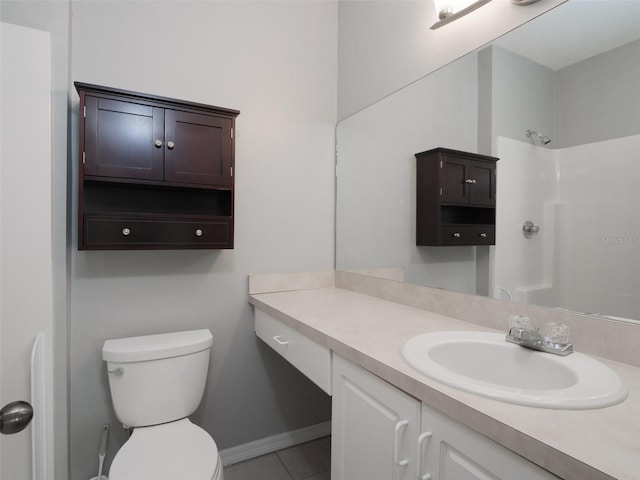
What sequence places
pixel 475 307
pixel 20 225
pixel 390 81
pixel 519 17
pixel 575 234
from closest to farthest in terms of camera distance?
pixel 20 225
pixel 575 234
pixel 519 17
pixel 475 307
pixel 390 81

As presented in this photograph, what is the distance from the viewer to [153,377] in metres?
1.39

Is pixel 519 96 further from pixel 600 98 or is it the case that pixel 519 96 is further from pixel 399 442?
pixel 399 442

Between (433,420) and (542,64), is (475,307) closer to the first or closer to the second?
(433,420)

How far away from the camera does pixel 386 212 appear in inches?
69.2

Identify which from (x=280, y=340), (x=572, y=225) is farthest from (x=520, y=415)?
(x=280, y=340)

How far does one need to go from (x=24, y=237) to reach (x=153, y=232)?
0.72 meters

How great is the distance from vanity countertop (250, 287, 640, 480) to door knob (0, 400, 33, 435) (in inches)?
29.6

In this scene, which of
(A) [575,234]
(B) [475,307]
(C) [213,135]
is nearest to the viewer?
(A) [575,234]

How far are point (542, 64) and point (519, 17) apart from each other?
196 millimetres

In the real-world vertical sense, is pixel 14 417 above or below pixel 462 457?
above

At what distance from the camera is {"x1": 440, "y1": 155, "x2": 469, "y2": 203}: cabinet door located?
131cm

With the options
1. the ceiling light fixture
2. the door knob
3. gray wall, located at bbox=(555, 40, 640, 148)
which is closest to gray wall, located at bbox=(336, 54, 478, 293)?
the ceiling light fixture

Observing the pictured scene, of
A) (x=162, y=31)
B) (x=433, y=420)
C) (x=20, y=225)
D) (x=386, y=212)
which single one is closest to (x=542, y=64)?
(x=386, y=212)

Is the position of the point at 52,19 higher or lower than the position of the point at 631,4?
higher
